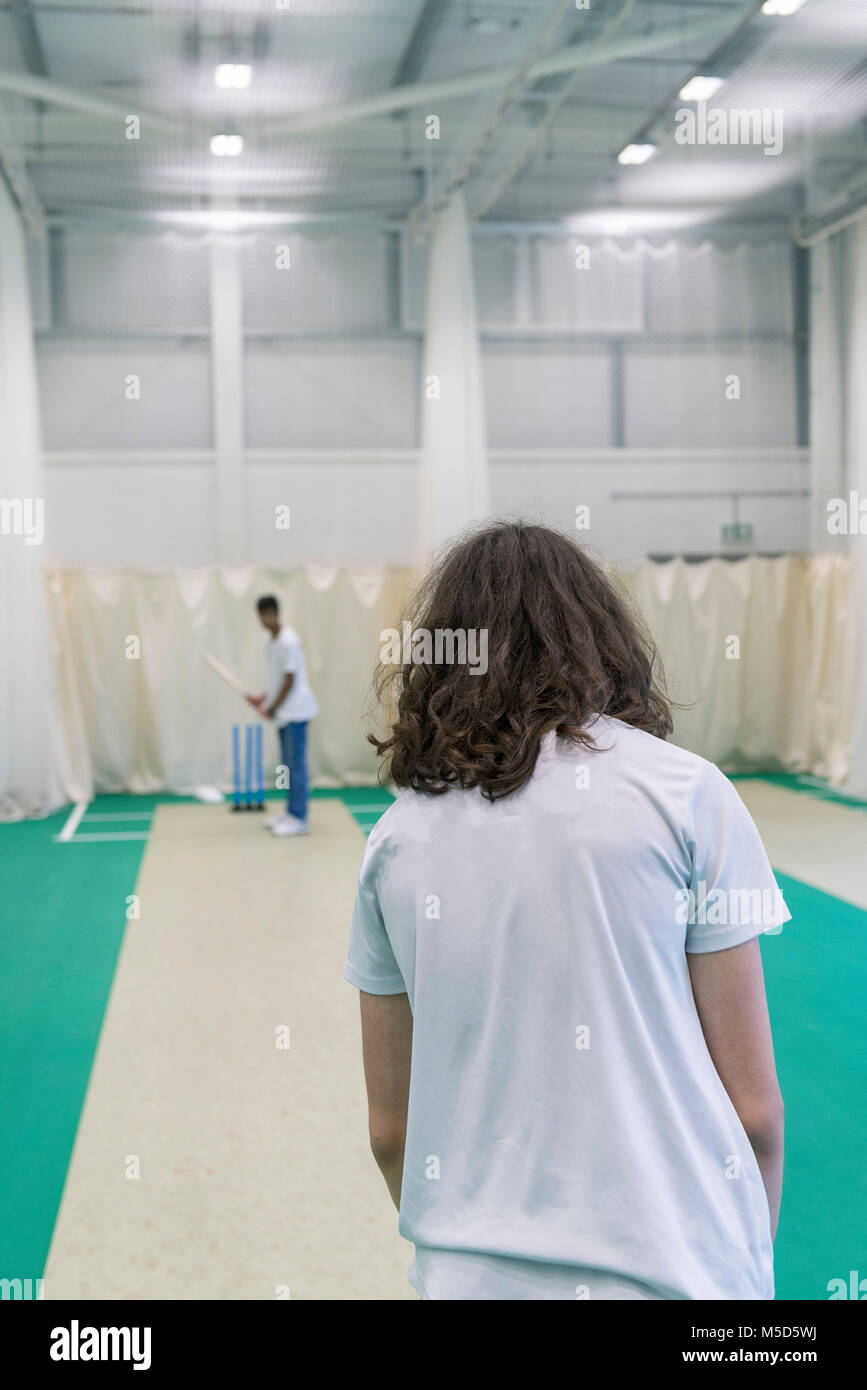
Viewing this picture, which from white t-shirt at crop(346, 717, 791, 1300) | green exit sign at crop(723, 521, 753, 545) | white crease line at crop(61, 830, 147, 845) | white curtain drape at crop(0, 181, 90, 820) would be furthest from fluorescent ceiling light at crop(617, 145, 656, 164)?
white t-shirt at crop(346, 717, 791, 1300)

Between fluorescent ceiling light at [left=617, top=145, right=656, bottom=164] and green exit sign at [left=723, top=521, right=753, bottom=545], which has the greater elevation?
fluorescent ceiling light at [left=617, top=145, right=656, bottom=164]

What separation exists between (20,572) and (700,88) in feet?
20.7

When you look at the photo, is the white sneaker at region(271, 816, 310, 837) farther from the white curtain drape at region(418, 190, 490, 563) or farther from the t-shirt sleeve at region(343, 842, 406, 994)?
the t-shirt sleeve at region(343, 842, 406, 994)

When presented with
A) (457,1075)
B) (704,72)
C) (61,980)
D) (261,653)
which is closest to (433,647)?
(457,1075)

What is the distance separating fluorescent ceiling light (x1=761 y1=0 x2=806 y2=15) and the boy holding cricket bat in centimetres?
496

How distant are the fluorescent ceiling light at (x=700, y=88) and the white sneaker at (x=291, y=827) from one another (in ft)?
19.8

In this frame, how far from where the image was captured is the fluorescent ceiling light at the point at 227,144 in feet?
30.7

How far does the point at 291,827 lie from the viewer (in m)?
8.57

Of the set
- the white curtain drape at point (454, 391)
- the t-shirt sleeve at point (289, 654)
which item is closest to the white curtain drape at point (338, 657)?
the white curtain drape at point (454, 391)

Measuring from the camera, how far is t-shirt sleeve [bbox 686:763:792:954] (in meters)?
1.19

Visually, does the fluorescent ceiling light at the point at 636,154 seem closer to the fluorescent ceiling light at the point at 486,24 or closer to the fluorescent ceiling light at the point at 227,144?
the fluorescent ceiling light at the point at 486,24

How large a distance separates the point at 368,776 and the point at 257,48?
596cm

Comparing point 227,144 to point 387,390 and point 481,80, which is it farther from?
point 387,390

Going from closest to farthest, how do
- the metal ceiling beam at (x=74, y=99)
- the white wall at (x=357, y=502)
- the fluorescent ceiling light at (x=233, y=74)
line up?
the fluorescent ceiling light at (x=233, y=74) → the metal ceiling beam at (x=74, y=99) → the white wall at (x=357, y=502)
